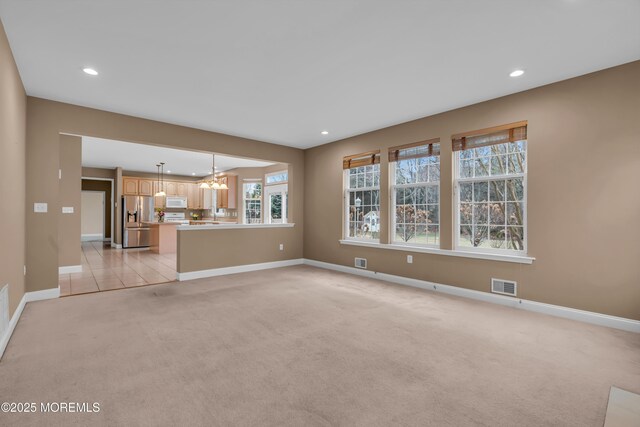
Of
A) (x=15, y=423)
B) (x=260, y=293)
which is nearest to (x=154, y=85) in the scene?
(x=260, y=293)

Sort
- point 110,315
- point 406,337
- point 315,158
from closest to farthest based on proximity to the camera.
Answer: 1. point 406,337
2. point 110,315
3. point 315,158

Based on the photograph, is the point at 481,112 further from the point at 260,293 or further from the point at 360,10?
the point at 260,293

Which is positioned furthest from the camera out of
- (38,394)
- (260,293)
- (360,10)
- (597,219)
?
(260,293)

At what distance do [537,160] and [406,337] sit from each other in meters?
2.63

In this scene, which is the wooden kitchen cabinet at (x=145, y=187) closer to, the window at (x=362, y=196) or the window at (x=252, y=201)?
the window at (x=252, y=201)

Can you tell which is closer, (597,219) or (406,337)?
(406,337)

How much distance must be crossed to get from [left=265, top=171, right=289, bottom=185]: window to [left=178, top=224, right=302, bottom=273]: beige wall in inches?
94.4

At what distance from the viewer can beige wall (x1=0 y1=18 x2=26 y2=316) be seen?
254cm

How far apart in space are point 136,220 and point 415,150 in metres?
9.04

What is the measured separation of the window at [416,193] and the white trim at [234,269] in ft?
8.22

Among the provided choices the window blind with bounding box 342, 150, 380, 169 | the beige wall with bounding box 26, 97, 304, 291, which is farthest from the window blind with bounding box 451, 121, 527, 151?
the beige wall with bounding box 26, 97, 304, 291

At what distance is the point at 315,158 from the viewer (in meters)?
6.69

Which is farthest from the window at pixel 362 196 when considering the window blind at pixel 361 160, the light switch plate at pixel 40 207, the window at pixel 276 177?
the light switch plate at pixel 40 207

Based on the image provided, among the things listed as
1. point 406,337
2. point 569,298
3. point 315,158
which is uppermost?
point 315,158
